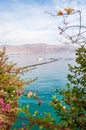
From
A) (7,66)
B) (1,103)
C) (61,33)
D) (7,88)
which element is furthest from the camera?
(7,66)

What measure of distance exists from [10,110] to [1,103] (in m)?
0.57

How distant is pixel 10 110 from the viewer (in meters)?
11.4

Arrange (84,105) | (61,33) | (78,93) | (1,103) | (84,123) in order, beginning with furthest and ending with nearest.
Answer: (1,103)
(78,93)
(84,105)
(84,123)
(61,33)

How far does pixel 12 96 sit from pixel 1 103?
1.70 m

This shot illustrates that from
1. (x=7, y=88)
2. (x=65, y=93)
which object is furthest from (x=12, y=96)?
(x=65, y=93)

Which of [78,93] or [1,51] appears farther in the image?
[1,51]

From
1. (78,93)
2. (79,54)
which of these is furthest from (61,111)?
(79,54)

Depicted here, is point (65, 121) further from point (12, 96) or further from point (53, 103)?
point (12, 96)

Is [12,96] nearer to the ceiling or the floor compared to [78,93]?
nearer to the floor

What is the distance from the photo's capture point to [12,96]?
1280cm

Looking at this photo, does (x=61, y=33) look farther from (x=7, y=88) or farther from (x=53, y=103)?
(x=7, y=88)

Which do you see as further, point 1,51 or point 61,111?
point 1,51

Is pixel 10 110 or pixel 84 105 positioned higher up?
pixel 84 105

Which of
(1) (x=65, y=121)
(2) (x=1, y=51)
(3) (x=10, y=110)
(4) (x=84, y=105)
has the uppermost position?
(2) (x=1, y=51)
